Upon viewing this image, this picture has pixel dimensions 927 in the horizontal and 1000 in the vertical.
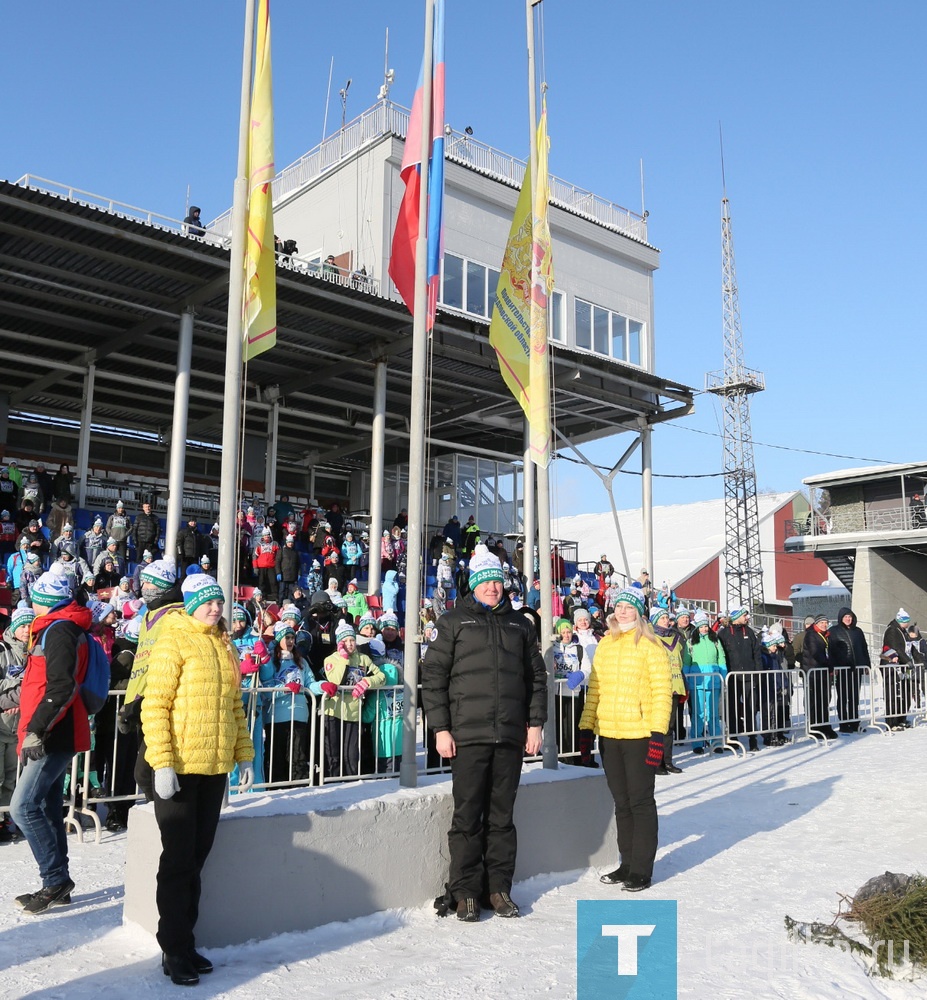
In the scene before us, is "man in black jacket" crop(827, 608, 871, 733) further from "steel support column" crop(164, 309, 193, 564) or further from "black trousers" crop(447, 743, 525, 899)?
"steel support column" crop(164, 309, 193, 564)

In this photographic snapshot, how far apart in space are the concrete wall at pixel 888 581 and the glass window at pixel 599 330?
17.2 m

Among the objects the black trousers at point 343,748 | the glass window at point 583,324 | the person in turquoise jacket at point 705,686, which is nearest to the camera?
the black trousers at point 343,748

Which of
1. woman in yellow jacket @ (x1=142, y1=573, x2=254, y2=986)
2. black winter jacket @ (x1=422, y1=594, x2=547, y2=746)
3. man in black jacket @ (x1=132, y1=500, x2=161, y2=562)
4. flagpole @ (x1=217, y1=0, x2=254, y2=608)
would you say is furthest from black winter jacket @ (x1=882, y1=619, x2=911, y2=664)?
woman in yellow jacket @ (x1=142, y1=573, x2=254, y2=986)

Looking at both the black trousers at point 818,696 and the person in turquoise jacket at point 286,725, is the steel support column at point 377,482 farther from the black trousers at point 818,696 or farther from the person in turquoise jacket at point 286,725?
the person in turquoise jacket at point 286,725

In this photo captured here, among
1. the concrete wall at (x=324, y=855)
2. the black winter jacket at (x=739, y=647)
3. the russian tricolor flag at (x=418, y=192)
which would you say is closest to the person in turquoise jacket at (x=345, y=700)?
the concrete wall at (x=324, y=855)

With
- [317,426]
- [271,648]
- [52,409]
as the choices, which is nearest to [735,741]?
[271,648]

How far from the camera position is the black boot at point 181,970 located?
416 cm

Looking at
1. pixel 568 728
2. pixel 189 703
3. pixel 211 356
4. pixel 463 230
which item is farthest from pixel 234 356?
pixel 463 230

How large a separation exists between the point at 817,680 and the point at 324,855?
1123 cm

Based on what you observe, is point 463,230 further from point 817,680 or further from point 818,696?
point 818,696

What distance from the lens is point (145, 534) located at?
17406mm

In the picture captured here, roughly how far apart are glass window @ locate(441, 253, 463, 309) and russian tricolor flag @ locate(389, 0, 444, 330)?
52.2 feet

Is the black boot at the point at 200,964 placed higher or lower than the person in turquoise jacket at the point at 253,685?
lower

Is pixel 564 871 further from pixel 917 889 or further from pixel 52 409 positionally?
pixel 52 409
